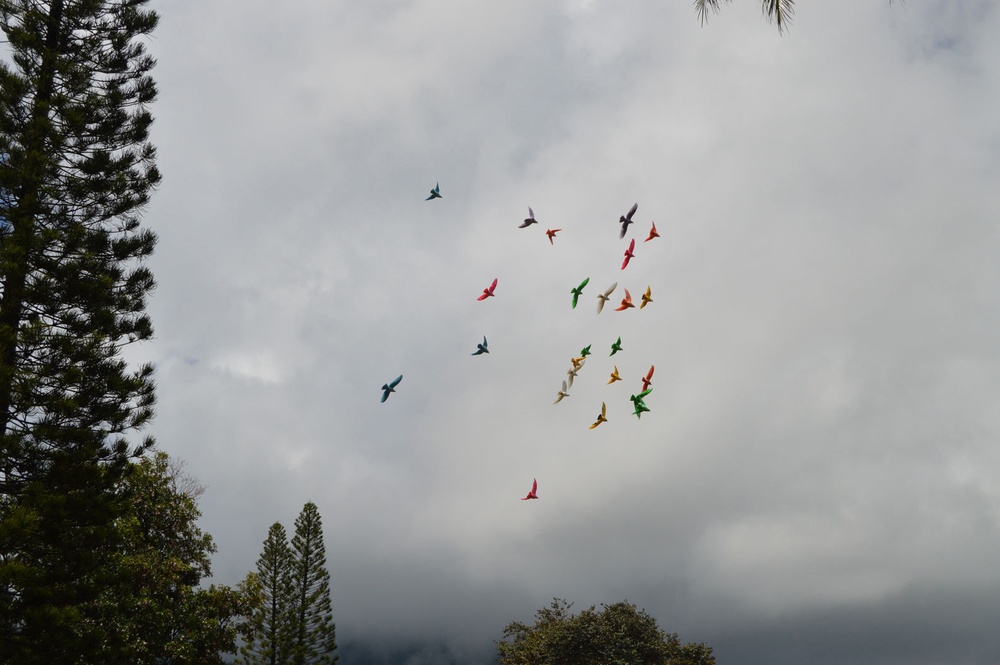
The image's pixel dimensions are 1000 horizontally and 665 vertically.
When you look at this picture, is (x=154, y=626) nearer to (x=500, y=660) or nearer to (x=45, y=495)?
(x=45, y=495)

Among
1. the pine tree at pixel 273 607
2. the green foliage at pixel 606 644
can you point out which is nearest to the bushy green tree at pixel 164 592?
the pine tree at pixel 273 607

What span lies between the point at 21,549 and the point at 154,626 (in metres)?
8.01

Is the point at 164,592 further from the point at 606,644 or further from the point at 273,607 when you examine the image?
the point at 606,644

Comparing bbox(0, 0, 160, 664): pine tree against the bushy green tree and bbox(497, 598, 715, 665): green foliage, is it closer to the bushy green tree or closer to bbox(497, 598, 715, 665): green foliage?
the bushy green tree

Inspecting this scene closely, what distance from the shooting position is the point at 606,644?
3403 centimetres

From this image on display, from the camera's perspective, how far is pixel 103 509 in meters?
14.6

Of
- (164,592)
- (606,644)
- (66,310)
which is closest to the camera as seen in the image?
(66,310)

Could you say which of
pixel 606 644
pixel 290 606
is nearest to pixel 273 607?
pixel 290 606

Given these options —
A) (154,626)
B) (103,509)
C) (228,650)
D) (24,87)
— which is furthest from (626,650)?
(24,87)

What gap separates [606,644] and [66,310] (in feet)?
89.2

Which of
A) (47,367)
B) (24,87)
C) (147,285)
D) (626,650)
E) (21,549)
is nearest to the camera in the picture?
(21,549)

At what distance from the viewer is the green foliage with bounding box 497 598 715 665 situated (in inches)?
1320

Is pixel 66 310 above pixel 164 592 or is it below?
above

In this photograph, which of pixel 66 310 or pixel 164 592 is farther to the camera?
pixel 164 592
